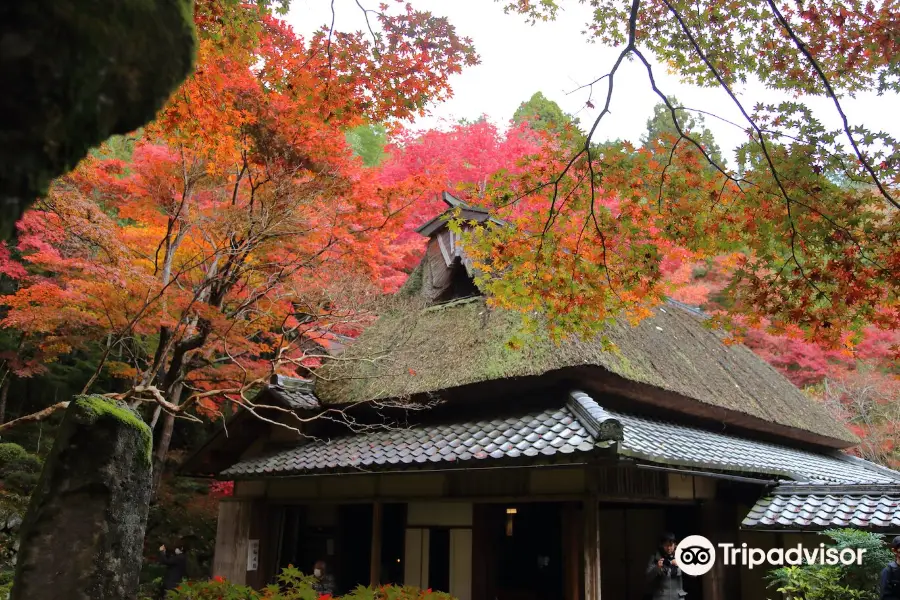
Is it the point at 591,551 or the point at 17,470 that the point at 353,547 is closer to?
the point at 591,551

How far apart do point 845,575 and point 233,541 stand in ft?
26.7

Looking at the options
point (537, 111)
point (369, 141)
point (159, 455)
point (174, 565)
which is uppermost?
point (537, 111)

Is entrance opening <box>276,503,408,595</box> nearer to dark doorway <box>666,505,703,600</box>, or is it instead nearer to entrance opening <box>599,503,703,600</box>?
entrance opening <box>599,503,703,600</box>

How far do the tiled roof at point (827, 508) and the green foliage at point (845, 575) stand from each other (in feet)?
0.86

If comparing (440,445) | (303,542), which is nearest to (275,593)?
(440,445)

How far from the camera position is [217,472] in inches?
387

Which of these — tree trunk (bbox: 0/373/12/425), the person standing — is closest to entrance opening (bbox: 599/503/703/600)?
the person standing

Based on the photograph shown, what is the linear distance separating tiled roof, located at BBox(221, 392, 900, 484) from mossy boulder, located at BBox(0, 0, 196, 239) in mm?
4877

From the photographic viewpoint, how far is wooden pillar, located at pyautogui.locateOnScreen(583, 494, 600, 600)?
610 centimetres

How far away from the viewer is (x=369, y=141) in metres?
23.5

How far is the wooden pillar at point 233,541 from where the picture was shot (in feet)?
29.5

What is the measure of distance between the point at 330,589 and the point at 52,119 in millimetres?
8644

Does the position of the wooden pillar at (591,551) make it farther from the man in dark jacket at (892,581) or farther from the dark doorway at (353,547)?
the dark doorway at (353,547)

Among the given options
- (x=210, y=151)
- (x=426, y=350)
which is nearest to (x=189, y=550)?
(x=426, y=350)
